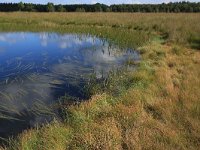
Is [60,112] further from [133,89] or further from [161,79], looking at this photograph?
[161,79]

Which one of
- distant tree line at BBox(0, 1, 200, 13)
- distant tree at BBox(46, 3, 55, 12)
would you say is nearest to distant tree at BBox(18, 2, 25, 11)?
distant tree line at BBox(0, 1, 200, 13)

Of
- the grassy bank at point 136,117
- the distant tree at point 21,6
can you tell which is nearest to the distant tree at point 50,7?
the distant tree at point 21,6

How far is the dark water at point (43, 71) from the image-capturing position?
24.2 feet

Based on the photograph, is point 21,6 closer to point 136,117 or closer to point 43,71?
point 43,71

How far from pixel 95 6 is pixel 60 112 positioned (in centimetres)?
6093

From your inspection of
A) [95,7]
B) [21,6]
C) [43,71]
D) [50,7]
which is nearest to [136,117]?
[43,71]

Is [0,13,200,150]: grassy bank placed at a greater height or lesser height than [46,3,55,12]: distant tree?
lesser

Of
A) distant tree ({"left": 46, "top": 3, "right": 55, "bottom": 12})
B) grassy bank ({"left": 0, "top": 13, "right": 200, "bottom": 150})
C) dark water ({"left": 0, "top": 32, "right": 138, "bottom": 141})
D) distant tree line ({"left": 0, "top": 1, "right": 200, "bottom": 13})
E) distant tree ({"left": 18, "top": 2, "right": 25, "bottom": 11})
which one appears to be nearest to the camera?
grassy bank ({"left": 0, "top": 13, "right": 200, "bottom": 150})

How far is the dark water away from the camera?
7.37 metres

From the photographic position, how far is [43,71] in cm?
1185

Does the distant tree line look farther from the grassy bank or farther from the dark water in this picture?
the grassy bank

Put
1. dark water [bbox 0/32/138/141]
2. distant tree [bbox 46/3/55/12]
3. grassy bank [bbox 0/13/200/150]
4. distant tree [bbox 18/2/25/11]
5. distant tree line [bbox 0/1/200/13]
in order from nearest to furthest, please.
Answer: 1. grassy bank [bbox 0/13/200/150]
2. dark water [bbox 0/32/138/141]
3. distant tree [bbox 46/3/55/12]
4. distant tree line [bbox 0/1/200/13]
5. distant tree [bbox 18/2/25/11]

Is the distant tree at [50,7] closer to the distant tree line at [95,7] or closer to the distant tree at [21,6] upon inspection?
the distant tree line at [95,7]

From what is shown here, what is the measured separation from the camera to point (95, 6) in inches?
2628
